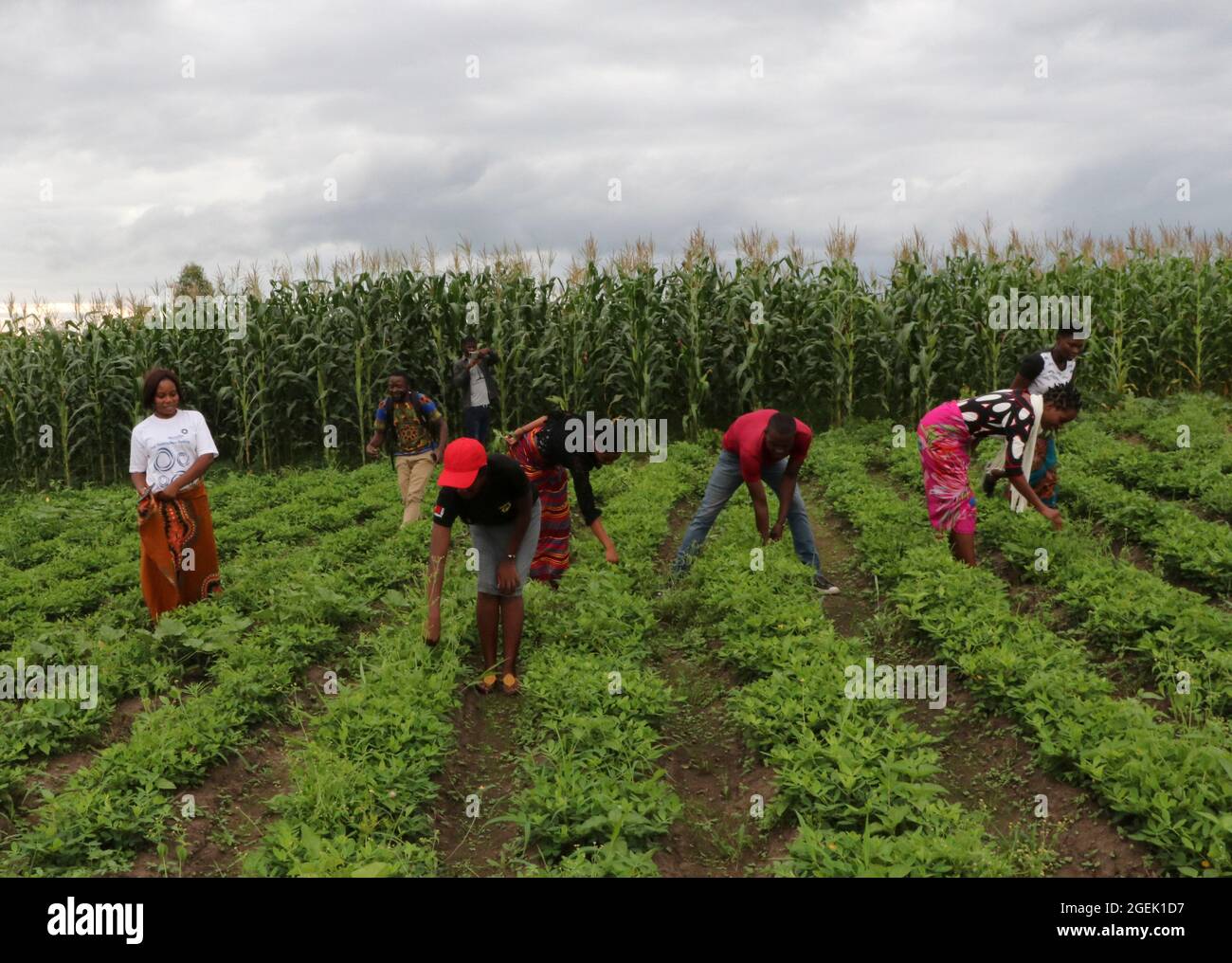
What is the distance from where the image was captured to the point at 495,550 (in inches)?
255

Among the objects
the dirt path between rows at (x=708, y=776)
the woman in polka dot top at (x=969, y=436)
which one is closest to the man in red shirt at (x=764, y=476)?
the woman in polka dot top at (x=969, y=436)

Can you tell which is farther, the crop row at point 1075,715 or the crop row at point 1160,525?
the crop row at point 1160,525

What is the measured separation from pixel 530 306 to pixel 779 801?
1284cm

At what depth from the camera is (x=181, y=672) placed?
23.2 ft

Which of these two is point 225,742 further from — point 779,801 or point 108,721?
point 779,801

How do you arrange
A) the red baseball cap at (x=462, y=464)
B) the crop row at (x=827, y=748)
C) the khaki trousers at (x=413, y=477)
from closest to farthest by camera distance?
the crop row at (x=827, y=748) → the red baseball cap at (x=462, y=464) → the khaki trousers at (x=413, y=477)

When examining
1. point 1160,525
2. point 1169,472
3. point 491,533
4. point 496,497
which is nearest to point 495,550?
point 491,533

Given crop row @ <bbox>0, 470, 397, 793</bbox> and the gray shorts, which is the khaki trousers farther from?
the gray shorts

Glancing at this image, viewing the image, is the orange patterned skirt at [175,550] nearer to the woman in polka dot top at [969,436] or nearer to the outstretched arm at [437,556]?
the outstretched arm at [437,556]

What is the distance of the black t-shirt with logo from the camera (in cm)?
619

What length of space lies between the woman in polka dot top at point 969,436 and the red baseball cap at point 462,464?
4082 mm

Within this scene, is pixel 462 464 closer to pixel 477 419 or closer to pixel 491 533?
pixel 491 533

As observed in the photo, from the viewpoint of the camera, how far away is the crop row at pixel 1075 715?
173 inches

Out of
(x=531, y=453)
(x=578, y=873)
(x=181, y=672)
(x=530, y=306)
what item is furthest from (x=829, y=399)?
(x=578, y=873)
